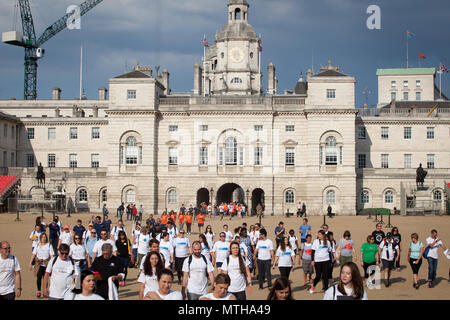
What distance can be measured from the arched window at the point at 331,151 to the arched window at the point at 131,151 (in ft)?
64.8

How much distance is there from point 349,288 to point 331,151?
48746 mm

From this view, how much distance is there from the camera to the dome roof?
68875mm

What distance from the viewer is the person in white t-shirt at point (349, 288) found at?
27.1 ft

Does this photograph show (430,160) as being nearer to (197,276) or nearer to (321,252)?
(321,252)

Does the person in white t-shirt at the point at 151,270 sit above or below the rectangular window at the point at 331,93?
below

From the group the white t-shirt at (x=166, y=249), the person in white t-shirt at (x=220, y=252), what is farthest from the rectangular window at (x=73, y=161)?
the person in white t-shirt at (x=220, y=252)

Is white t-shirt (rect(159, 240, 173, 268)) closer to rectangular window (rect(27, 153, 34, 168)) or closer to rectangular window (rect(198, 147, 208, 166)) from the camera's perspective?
rectangular window (rect(198, 147, 208, 166))

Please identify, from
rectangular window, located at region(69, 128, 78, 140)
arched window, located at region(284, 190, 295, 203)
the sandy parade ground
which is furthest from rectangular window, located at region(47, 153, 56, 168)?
arched window, located at region(284, 190, 295, 203)

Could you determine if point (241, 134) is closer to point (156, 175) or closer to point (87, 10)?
point (156, 175)

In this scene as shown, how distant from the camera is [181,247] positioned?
58.1 feet

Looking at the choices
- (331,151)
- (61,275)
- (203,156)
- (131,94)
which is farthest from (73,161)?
(61,275)

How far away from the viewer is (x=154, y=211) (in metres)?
56.7

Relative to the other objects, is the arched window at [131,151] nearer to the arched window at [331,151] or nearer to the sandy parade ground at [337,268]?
the sandy parade ground at [337,268]

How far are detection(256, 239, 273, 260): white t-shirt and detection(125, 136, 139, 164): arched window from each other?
137ft
